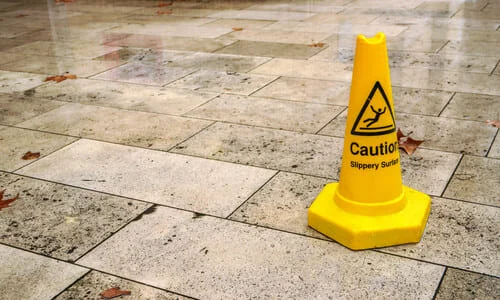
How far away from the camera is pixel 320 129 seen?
16.8ft

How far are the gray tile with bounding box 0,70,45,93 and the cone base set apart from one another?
4.29 m

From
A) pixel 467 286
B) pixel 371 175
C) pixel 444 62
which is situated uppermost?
pixel 371 175

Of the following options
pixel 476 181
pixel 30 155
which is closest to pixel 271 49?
pixel 30 155

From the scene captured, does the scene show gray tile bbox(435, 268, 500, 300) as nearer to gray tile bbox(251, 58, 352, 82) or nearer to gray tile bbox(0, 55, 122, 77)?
gray tile bbox(251, 58, 352, 82)

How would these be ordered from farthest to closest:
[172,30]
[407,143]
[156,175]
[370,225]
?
[172,30] → [407,143] → [156,175] → [370,225]

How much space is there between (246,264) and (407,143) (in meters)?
2.02

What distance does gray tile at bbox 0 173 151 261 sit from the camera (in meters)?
3.55

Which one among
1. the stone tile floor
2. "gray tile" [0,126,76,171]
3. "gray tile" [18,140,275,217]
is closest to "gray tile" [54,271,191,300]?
the stone tile floor

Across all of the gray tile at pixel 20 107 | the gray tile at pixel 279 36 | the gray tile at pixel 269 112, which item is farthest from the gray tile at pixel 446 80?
the gray tile at pixel 20 107

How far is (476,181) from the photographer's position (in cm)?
409

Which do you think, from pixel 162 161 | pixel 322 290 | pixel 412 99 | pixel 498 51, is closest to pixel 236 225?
pixel 322 290

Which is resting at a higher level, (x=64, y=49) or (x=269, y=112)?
(x=64, y=49)

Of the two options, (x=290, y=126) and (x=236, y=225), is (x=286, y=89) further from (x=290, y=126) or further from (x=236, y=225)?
(x=236, y=225)

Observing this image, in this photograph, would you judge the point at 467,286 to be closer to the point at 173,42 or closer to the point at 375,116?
the point at 375,116
